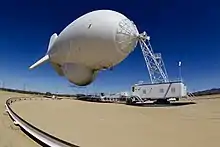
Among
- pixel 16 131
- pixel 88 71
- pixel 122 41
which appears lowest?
pixel 16 131

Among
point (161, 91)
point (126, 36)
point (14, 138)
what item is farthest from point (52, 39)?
point (14, 138)

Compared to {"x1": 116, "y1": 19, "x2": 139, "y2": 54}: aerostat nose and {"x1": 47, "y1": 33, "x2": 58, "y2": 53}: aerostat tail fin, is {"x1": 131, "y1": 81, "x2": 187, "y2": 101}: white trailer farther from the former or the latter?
{"x1": 47, "y1": 33, "x2": 58, "y2": 53}: aerostat tail fin

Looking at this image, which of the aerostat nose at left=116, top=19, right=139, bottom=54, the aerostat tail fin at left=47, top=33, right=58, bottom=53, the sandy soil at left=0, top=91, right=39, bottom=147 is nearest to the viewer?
the sandy soil at left=0, top=91, right=39, bottom=147

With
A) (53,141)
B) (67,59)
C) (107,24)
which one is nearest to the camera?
(53,141)

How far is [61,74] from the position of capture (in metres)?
51.5

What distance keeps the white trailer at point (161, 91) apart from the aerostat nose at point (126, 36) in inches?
214

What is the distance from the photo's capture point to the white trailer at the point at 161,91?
32.7 m

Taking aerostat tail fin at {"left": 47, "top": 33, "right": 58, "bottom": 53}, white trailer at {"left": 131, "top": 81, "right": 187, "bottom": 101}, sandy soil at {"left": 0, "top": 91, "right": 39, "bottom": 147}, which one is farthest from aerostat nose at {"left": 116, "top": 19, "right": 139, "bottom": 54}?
sandy soil at {"left": 0, "top": 91, "right": 39, "bottom": 147}

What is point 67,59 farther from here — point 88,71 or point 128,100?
point 128,100

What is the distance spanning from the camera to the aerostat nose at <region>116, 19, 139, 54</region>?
3672 cm

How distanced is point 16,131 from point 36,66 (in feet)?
145

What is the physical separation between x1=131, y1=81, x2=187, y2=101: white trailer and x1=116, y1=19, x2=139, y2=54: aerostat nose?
5.43 m

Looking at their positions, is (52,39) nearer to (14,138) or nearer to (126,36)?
(126,36)

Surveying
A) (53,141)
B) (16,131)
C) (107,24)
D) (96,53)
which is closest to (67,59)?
(96,53)
